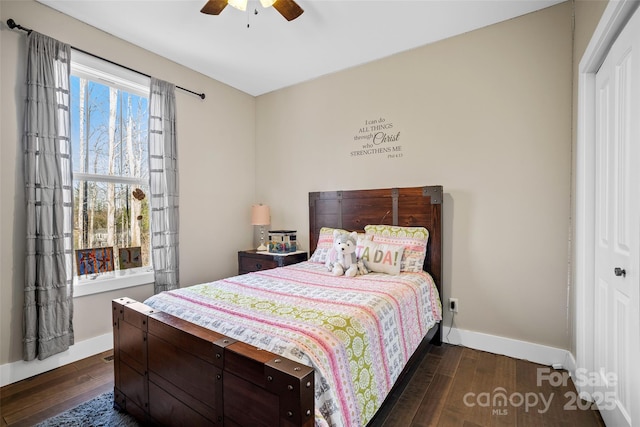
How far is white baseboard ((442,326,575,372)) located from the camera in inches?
91.2

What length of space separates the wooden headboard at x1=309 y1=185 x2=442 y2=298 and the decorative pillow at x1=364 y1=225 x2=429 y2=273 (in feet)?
0.30

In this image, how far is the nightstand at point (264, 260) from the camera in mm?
3352

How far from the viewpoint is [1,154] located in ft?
6.91

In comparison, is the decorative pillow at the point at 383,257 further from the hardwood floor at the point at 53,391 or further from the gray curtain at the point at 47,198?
the gray curtain at the point at 47,198

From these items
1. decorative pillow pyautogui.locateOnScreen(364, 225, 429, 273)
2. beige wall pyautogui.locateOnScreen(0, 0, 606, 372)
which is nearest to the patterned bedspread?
decorative pillow pyautogui.locateOnScreen(364, 225, 429, 273)

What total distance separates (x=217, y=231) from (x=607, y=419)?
140 inches

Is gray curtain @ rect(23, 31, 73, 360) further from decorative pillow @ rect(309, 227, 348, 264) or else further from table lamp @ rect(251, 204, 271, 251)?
decorative pillow @ rect(309, 227, 348, 264)

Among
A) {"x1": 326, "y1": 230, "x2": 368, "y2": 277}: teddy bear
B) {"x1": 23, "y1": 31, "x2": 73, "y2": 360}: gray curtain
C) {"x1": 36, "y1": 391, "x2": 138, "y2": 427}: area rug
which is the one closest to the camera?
{"x1": 36, "y1": 391, "x2": 138, "y2": 427}: area rug

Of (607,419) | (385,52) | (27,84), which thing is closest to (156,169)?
(27,84)

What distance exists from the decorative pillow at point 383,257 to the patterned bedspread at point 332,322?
0.12 m

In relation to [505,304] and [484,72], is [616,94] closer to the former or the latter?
[484,72]

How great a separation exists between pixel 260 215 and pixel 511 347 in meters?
2.87

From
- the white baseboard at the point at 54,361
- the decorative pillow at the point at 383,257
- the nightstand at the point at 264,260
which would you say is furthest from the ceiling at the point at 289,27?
the white baseboard at the point at 54,361

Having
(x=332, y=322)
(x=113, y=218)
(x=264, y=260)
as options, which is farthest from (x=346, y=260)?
(x=113, y=218)
